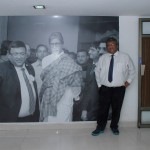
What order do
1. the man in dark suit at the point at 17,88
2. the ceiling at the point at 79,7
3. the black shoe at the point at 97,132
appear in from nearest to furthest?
the ceiling at the point at 79,7
the black shoe at the point at 97,132
the man in dark suit at the point at 17,88

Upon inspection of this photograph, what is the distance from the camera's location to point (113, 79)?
12.6 ft

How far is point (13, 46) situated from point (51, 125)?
157 centimetres

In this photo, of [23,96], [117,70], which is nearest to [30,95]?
[23,96]

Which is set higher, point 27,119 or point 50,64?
point 50,64

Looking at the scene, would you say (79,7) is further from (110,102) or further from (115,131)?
(115,131)

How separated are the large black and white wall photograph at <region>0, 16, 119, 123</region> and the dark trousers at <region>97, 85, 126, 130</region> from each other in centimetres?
29

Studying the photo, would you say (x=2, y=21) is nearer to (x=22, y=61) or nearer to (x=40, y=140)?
(x=22, y=61)

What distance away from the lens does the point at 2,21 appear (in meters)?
4.00

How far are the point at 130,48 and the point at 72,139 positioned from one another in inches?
76.2

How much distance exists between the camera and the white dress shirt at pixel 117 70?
3.84m

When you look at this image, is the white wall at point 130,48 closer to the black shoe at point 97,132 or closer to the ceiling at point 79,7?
the ceiling at point 79,7

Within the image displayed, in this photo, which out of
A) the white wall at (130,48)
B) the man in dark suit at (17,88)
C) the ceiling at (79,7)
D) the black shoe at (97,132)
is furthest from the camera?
the white wall at (130,48)

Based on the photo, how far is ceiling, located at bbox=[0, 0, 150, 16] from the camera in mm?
3193

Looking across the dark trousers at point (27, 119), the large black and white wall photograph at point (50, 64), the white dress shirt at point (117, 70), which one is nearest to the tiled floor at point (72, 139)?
the dark trousers at point (27, 119)
